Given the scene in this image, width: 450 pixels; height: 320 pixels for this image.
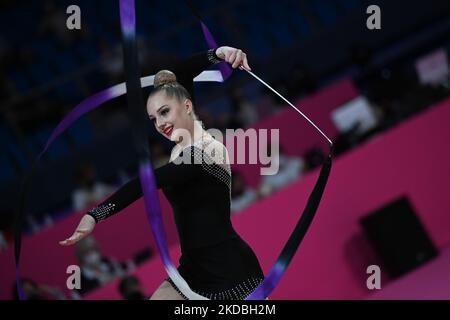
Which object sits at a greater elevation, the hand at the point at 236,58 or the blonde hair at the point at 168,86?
the hand at the point at 236,58

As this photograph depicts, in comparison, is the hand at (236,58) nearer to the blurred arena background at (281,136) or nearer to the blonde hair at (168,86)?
the blonde hair at (168,86)

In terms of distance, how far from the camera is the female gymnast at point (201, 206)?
10.3 feet

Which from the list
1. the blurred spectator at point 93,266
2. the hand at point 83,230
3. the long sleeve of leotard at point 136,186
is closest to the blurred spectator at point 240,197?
the blurred spectator at point 93,266

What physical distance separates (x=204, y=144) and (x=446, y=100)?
3.65 m

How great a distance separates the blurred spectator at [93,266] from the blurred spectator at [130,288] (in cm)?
64

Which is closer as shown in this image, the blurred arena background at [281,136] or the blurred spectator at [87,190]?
the blurred arena background at [281,136]

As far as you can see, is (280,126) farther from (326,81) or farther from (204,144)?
(204,144)

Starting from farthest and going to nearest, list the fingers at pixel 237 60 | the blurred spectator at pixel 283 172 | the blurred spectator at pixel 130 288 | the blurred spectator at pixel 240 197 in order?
the blurred spectator at pixel 283 172 → the blurred spectator at pixel 240 197 → the blurred spectator at pixel 130 288 → the fingers at pixel 237 60

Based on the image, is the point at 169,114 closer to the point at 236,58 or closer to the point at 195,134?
the point at 195,134

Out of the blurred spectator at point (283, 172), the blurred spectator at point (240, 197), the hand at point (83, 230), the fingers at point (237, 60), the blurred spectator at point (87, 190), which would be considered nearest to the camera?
the hand at point (83, 230)

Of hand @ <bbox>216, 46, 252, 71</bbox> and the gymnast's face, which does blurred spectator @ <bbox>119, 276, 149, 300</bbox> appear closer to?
the gymnast's face

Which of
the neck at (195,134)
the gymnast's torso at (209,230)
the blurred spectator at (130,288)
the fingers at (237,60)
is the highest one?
the fingers at (237,60)
